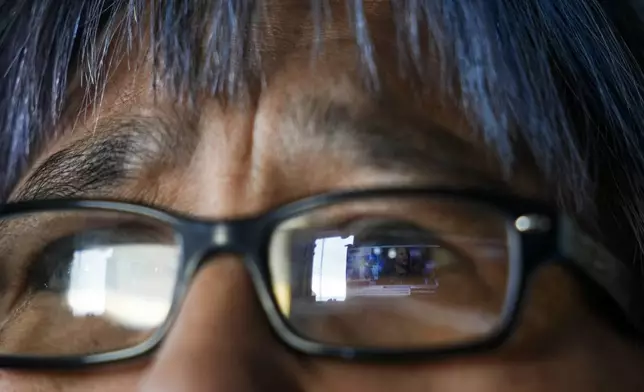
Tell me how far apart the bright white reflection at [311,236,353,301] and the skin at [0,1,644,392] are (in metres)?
0.05

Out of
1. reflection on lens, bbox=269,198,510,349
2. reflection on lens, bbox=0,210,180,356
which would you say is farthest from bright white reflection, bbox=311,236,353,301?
reflection on lens, bbox=0,210,180,356

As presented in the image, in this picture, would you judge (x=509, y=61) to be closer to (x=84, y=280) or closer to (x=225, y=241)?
(x=225, y=241)

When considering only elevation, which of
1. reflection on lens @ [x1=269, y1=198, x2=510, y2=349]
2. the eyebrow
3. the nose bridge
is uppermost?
the eyebrow

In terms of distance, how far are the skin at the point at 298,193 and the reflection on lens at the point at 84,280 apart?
3 centimetres

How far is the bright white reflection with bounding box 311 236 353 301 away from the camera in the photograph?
672mm

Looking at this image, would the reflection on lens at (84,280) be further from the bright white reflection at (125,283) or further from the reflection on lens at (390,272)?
the reflection on lens at (390,272)

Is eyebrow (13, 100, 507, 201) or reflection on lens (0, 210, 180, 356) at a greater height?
eyebrow (13, 100, 507, 201)

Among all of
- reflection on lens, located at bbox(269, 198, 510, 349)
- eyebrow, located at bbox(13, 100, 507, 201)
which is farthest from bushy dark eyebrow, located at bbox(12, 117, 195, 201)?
reflection on lens, located at bbox(269, 198, 510, 349)

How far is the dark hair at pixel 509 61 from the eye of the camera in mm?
689

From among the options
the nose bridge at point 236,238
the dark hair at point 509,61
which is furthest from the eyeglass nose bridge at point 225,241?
the dark hair at point 509,61

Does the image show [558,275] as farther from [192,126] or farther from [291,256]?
[192,126]

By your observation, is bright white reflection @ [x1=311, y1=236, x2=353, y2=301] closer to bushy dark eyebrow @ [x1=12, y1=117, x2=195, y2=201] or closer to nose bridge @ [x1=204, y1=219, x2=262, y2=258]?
nose bridge @ [x1=204, y1=219, x2=262, y2=258]

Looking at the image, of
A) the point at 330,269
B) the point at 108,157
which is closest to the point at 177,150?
the point at 108,157

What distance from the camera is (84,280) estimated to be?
0.77 metres
